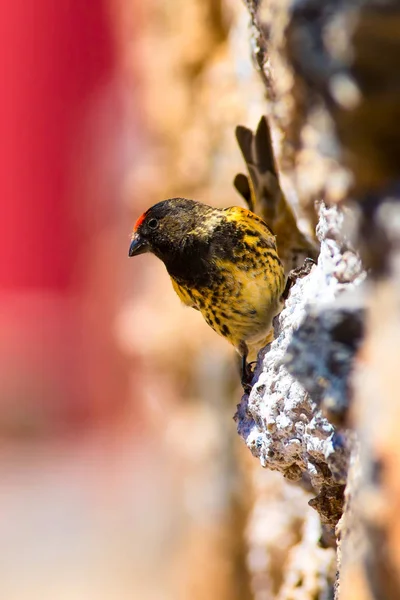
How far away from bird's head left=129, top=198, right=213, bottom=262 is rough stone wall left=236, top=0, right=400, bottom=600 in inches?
24.4

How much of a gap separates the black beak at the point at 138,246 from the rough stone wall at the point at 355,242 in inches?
27.4

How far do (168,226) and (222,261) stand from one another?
0.15 meters

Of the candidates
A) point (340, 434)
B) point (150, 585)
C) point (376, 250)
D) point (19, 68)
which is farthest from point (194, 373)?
point (19, 68)

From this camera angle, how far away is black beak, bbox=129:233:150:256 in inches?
72.7

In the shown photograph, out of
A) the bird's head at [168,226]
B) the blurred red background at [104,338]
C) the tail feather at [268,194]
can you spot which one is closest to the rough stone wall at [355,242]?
the bird's head at [168,226]

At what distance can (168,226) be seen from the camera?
181 cm

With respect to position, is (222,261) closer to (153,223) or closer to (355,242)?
(153,223)

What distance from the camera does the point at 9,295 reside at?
6.66m

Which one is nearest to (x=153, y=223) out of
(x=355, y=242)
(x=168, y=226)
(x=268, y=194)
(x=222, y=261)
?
(x=168, y=226)

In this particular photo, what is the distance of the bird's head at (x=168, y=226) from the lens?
5.89ft

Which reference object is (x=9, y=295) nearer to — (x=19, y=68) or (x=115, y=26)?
(x=19, y=68)

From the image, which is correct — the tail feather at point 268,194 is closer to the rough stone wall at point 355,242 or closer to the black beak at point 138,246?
the black beak at point 138,246

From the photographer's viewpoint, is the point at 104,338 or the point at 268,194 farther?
the point at 104,338

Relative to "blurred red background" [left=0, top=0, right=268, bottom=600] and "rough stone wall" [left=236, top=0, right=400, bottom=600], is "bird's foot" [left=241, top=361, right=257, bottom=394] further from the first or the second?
"blurred red background" [left=0, top=0, right=268, bottom=600]
